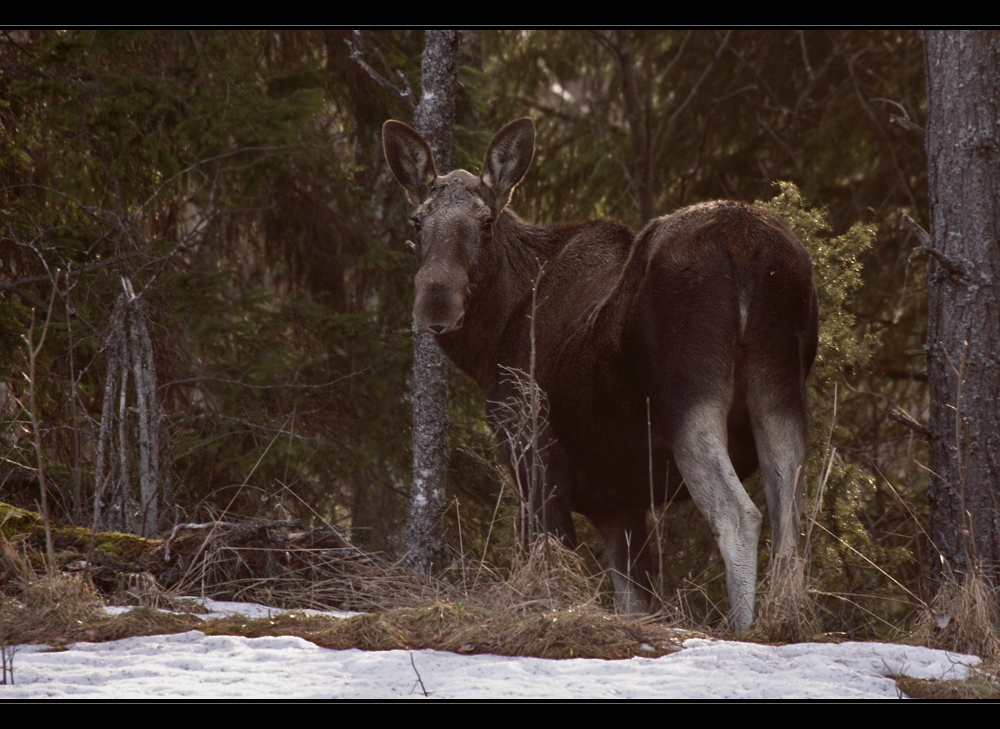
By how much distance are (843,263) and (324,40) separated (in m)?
6.09

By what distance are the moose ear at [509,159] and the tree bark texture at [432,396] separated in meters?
0.67

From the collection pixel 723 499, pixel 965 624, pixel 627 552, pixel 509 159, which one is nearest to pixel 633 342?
pixel 723 499

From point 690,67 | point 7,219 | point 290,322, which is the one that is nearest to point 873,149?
point 690,67

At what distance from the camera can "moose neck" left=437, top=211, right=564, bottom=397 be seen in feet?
22.5

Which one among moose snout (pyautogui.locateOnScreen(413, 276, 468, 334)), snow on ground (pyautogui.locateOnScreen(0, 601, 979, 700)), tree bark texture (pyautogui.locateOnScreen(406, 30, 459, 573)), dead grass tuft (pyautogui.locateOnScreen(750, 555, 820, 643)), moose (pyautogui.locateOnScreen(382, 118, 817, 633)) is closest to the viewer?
snow on ground (pyautogui.locateOnScreen(0, 601, 979, 700))

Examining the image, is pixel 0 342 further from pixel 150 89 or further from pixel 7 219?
pixel 150 89

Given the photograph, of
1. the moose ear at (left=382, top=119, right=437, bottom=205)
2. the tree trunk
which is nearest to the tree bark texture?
the moose ear at (left=382, top=119, right=437, bottom=205)

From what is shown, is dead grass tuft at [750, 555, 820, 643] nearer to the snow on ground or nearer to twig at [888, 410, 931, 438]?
the snow on ground

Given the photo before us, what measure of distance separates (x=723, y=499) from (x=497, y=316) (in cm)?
237

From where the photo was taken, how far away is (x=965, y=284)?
21.8 feet

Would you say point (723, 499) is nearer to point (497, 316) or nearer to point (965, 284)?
point (497, 316)

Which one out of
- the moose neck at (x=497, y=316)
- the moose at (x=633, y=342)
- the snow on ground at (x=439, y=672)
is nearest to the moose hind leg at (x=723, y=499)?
the moose at (x=633, y=342)

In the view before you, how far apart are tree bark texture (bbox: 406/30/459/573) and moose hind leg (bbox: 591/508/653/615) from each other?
1283mm

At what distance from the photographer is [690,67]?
43.8 feet
